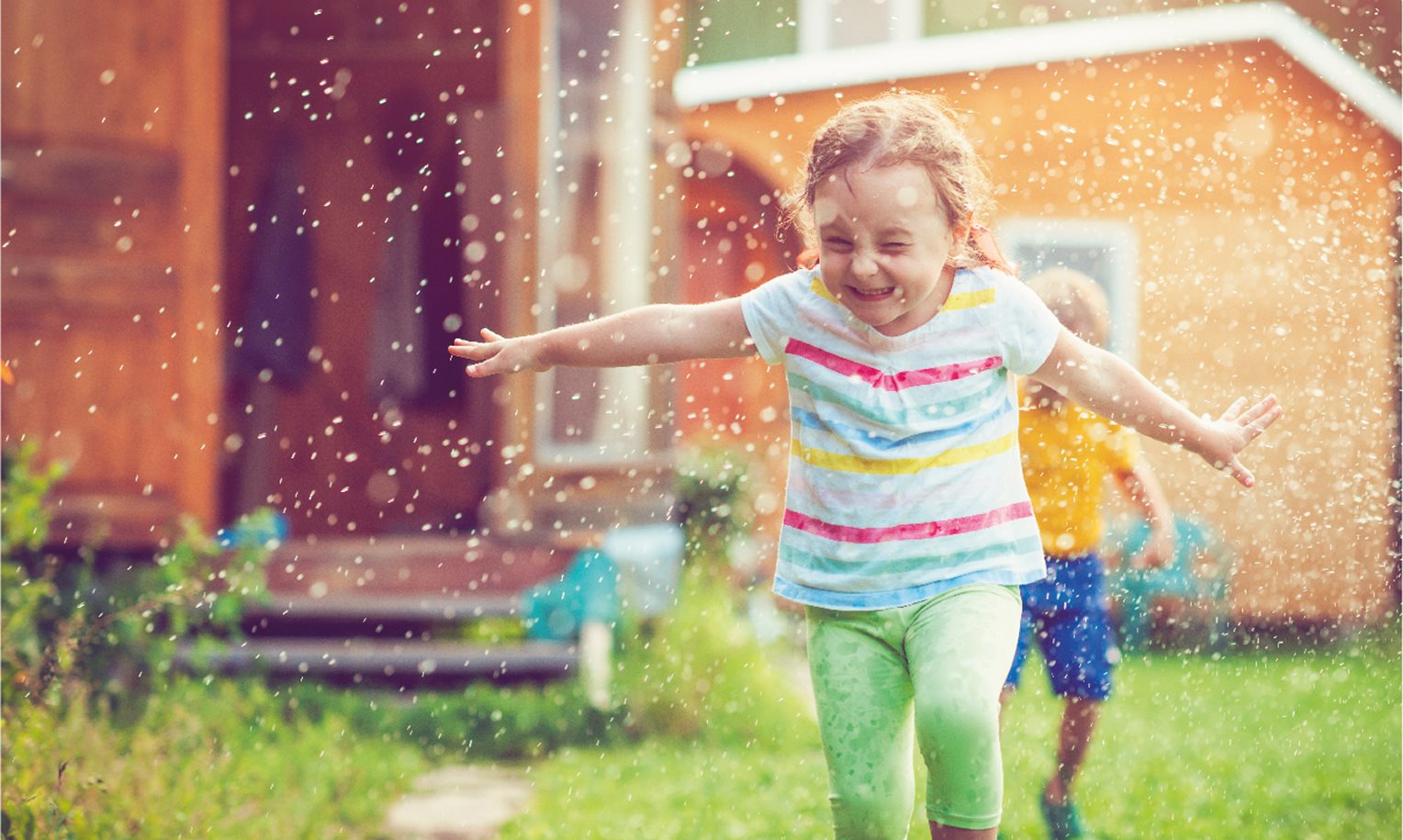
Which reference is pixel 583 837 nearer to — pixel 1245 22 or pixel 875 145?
pixel 875 145

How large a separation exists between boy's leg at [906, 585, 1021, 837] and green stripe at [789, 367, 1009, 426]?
29 cm

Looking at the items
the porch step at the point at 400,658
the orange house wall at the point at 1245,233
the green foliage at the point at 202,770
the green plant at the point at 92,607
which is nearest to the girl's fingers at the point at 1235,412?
the green foliage at the point at 202,770

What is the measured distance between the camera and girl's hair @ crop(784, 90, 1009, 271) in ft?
6.44

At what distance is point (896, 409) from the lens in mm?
1993

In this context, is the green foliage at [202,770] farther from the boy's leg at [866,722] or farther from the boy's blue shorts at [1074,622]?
the boy's blue shorts at [1074,622]

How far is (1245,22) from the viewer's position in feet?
26.1

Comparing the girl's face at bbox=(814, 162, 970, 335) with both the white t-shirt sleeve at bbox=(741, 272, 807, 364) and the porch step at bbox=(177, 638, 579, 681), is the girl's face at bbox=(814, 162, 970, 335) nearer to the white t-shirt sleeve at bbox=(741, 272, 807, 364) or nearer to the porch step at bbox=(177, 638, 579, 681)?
the white t-shirt sleeve at bbox=(741, 272, 807, 364)

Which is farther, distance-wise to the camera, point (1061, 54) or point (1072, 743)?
point (1061, 54)

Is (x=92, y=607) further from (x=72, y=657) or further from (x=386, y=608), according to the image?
(x=72, y=657)

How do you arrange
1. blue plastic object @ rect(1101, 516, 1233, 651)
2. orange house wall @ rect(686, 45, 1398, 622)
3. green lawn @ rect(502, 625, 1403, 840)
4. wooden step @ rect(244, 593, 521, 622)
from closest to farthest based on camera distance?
green lawn @ rect(502, 625, 1403, 840) → wooden step @ rect(244, 593, 521, 622) → orange house wall @ rect(686, 45, 1398, 622) → blue plastic object @ rect(1101, 516, 1233, 651)

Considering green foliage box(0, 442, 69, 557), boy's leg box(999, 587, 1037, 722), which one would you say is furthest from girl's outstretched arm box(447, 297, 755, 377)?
green foliage box(0, 442, 69, 557)

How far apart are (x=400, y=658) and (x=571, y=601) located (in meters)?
0.67

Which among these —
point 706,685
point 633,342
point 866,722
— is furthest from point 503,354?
point 706,685

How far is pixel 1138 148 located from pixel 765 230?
3.00 meters
